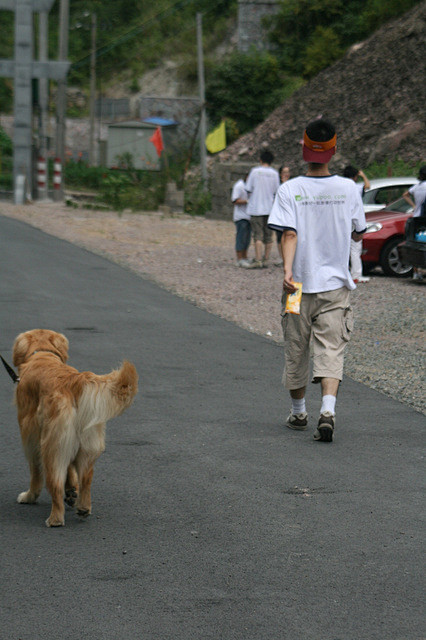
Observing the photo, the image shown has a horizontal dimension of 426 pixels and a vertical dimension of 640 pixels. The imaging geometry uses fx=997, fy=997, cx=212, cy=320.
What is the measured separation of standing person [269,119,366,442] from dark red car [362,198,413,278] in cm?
1026

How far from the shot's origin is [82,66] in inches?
3063

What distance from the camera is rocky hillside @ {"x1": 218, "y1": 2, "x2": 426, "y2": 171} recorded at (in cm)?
3462

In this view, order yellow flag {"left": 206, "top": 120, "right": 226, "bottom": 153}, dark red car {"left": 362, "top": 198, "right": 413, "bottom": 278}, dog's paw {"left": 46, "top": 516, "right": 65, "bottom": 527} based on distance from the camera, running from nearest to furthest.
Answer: dog's paw {"left": 46, "top": 516, "right": 65, "bottom": 527}
dark red car {"left": 362, "top": 198, "right": 413, "bottom": 278}
yellow flag {"left": 206, "top": 120, "right": 226, "bottom": 153}

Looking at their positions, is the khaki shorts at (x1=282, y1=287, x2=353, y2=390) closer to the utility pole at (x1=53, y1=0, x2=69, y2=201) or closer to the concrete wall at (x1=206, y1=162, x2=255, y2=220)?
the concrete wall at (x1=206, y1=162, x2=255, y2=220)

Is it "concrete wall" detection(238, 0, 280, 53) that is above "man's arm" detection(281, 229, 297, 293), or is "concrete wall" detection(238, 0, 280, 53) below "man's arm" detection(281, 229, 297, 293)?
above

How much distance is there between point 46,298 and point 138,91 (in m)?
65.0

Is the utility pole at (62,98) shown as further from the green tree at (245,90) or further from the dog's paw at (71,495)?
the dog's paw at (71,495)

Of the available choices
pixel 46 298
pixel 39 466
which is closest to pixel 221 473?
pixel 39 466

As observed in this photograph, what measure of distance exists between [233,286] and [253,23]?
4469cm

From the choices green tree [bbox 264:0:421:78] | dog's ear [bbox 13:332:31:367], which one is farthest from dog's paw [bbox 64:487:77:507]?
green tree [bbox 264:0:421:78]

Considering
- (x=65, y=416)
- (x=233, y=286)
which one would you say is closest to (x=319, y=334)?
(x=65, y=416)

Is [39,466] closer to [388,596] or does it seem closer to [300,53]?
[388,596]

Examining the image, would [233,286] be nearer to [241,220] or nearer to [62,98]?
[241,220]

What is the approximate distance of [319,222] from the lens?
6.58 meters
